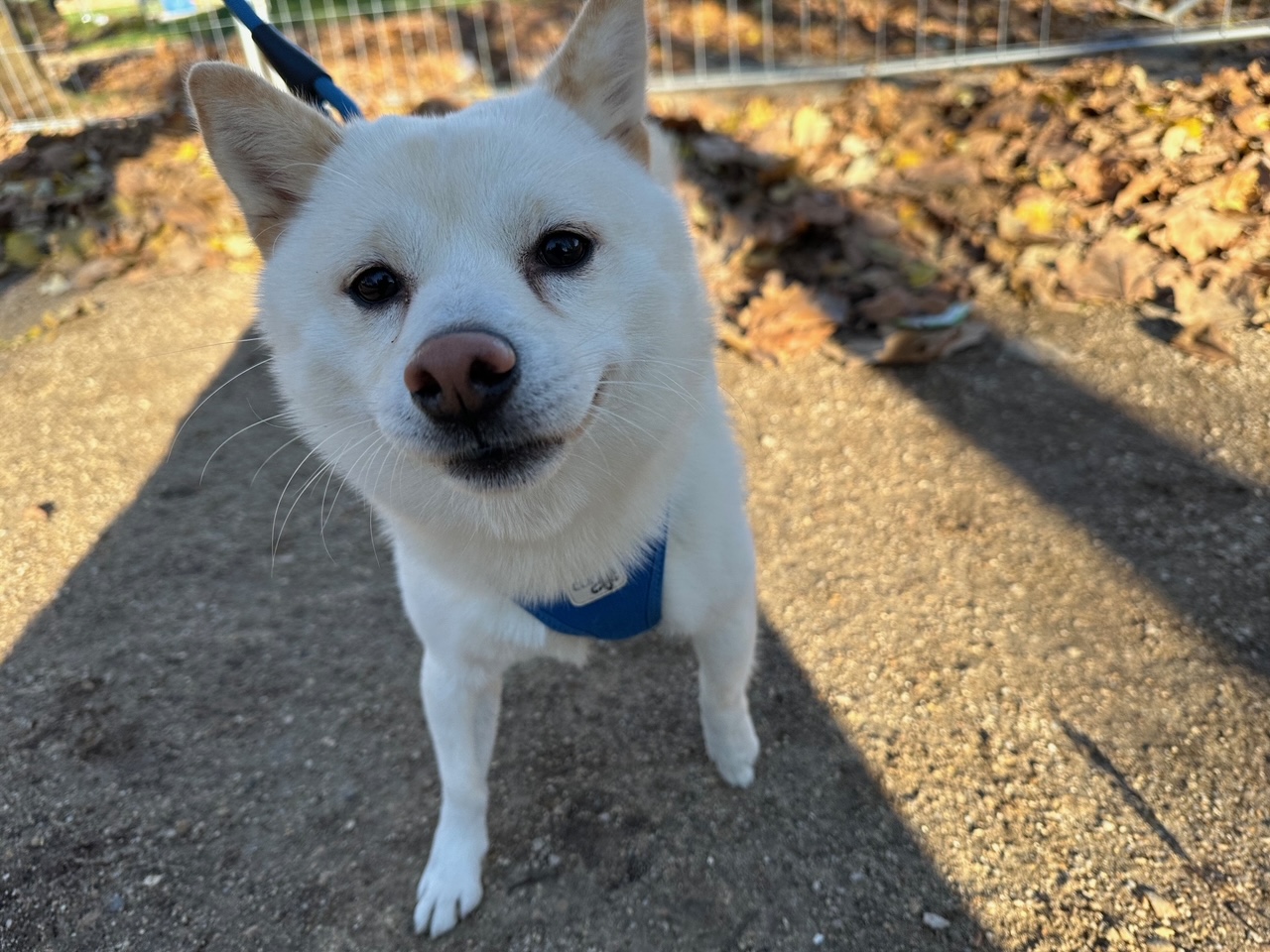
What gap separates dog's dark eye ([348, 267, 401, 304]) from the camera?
150 centimetres

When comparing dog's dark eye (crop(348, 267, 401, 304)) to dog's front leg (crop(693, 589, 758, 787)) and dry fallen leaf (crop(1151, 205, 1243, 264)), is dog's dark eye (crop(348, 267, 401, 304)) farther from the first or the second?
dry fallen leaf (crop(1151, 205, 1243, 264))

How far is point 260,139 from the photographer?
1600mm

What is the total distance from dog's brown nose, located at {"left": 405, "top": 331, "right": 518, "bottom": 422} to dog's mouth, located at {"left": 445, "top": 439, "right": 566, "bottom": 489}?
10 cm

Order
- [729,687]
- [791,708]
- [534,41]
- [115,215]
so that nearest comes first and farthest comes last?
[729,687]
[791,708]
[115,215]
[534,41]

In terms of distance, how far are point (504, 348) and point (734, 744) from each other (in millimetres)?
1301

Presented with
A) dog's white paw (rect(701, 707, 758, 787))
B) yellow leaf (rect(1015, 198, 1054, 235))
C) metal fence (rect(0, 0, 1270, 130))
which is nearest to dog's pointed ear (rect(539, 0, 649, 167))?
dog's white paw (rect(701, 707, 758, 787))

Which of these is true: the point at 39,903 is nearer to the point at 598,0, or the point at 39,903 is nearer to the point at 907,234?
the point at 598,0

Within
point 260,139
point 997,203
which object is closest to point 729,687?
point 260,139

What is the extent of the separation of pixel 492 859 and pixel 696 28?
6044 millimetres

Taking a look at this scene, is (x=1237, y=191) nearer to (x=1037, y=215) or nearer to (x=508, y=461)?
(x=1037, y=215)

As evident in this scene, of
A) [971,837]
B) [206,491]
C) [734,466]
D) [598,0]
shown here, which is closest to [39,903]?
[206,491]

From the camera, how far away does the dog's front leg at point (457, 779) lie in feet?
6.12

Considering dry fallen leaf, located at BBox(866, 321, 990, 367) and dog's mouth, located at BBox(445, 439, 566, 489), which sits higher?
dog's mouth, located at BBox(445, 439, 566, 489)

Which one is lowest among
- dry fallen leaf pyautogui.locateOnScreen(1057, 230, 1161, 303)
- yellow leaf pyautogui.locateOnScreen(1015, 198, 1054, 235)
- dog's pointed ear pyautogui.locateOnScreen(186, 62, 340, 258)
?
dry fallen leaf pyautogui.locateOnScreen(1057, 230, 1161, 303)
